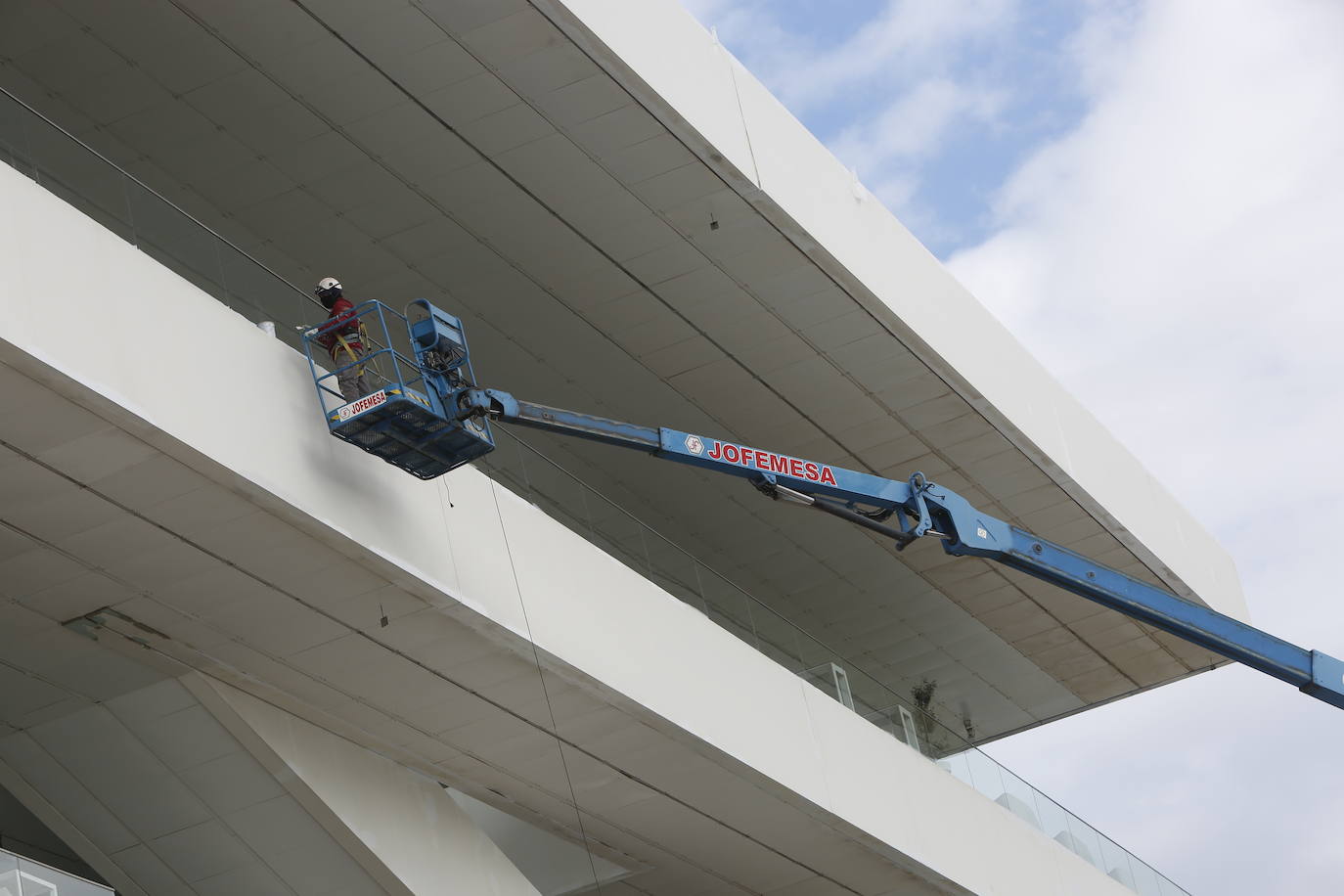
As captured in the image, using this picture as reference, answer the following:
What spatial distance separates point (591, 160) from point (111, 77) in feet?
16.6

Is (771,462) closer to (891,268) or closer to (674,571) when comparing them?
(674,571)

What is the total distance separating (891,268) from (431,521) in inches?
349

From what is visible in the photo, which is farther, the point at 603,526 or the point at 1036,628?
the point at 1036,628

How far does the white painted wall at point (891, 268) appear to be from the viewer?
59.8 feet

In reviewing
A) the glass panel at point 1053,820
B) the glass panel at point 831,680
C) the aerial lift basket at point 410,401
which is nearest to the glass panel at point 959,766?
the glass panel at point 1053,820

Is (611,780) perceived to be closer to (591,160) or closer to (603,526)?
(603,526)

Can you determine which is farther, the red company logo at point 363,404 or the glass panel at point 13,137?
the red company logo at point 363,404

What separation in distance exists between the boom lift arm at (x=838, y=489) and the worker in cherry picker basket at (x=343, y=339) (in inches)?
9.8

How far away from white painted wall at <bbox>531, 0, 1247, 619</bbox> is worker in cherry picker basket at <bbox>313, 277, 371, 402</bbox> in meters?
4.17

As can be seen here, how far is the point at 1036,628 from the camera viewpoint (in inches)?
1178

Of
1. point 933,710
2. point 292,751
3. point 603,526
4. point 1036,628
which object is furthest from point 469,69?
point 1036,628

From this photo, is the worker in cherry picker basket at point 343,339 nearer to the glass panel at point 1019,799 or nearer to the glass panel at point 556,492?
the glass panel at point 556,492

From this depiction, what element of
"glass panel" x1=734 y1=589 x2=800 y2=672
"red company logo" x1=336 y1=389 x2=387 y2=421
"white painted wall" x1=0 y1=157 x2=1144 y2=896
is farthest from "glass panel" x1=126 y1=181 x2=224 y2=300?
"glass panel" x1=734 y1=589 x2=800 y2=672

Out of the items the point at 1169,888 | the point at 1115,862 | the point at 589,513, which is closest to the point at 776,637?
the point at 589,513
